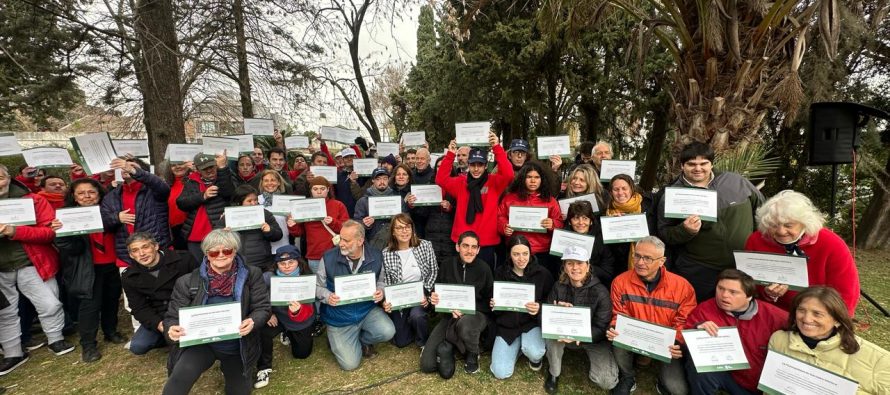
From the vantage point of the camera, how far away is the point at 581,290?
370 cm

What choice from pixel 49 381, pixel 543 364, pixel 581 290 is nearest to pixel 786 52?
pixel 581 290

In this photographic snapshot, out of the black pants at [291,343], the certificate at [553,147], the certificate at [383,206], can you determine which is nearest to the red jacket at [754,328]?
the certificate at [553,147]

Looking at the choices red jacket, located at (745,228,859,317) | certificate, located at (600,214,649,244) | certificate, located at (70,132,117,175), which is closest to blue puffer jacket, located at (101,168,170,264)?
certificate, located at (70,132,117,175)

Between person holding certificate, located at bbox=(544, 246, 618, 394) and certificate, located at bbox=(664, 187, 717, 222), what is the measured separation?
88cm

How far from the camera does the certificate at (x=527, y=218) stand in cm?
426

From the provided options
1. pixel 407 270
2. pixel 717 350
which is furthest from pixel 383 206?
pixel 717 350

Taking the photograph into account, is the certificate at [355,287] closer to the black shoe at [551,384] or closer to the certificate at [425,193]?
the certificate at [425,193]

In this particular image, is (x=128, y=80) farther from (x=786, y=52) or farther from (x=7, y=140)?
(x=786, y=52)

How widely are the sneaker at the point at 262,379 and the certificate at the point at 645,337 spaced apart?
11.2 ft

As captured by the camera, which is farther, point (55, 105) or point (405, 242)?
point (55, 105)

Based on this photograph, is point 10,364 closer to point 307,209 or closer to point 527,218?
point 307,209

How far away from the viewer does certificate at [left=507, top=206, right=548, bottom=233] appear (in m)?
4.26

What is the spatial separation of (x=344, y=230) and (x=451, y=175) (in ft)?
6.64

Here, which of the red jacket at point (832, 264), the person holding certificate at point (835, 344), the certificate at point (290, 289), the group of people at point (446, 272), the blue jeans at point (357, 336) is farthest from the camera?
the blue jeans at point (357, 336)
